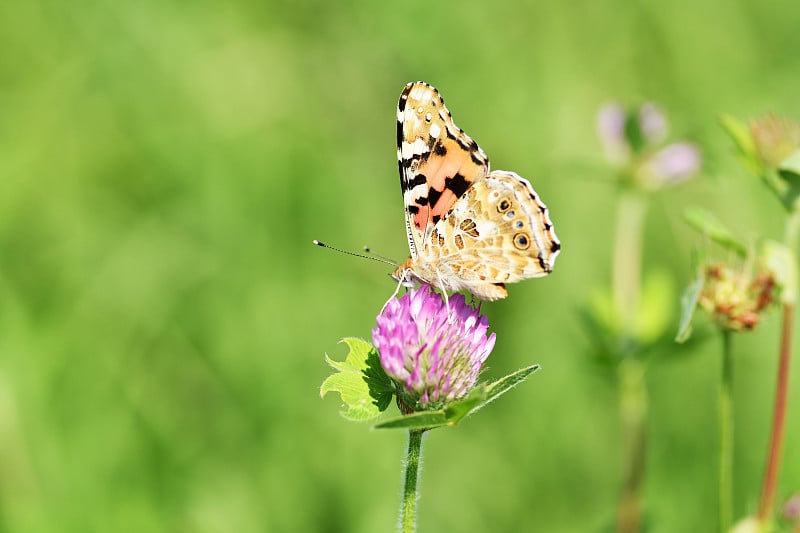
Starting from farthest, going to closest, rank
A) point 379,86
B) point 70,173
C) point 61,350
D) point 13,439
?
point 379,86 < point 70,173 < point 61,350 < point 13,439

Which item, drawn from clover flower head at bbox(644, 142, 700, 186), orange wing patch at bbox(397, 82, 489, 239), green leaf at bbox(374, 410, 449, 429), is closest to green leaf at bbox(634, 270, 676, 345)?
clover flower head at bbox(644, 142, 700, 186)

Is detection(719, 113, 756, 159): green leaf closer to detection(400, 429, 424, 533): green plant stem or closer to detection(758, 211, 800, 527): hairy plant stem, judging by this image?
detection(758, 211, 800, 527): hairy plant stem

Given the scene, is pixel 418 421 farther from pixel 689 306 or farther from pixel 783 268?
pixel 783 268

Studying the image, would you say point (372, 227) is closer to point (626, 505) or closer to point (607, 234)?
point (607, 234)

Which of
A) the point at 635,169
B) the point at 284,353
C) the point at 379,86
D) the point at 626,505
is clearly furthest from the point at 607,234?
the point at 626,505

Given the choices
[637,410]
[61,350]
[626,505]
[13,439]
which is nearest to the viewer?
[626,505]

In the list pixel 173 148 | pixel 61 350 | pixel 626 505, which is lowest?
pixel 626 505
